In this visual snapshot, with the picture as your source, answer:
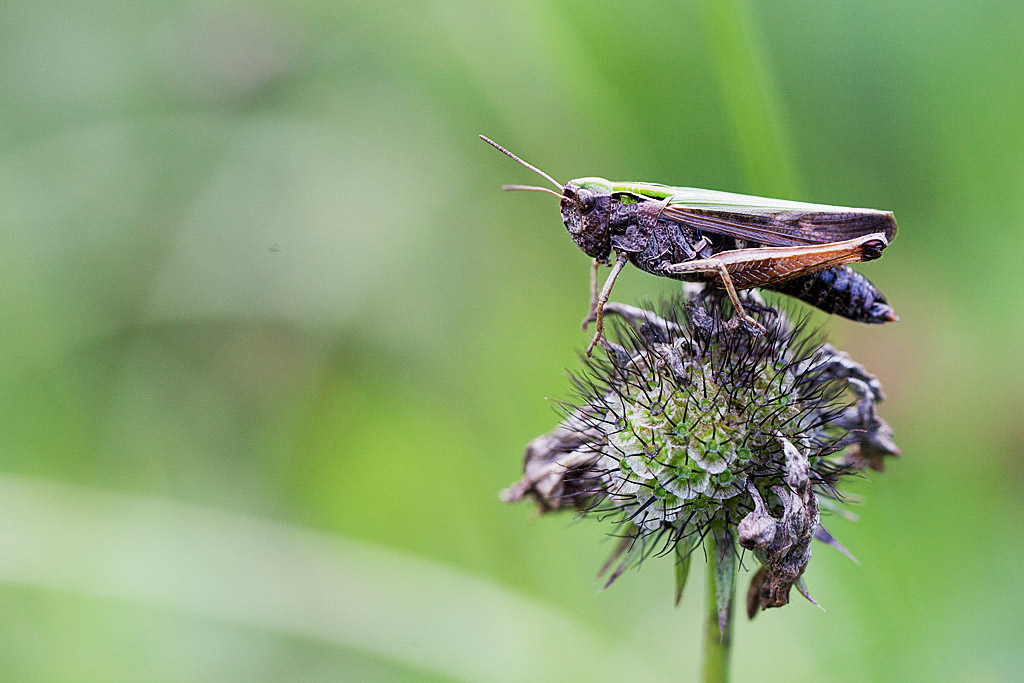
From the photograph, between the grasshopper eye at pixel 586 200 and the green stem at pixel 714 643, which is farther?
the grasshopper eye at pixel 586 200

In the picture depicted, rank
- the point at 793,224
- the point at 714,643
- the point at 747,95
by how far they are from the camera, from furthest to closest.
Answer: the point at 747,95, the point at 793,224, the point at 714,643

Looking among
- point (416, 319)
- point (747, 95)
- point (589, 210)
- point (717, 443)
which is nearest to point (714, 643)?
point (717, 443)

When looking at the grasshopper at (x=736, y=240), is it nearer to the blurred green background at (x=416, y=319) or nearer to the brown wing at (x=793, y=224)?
the brown wing at (x=793, y=224)

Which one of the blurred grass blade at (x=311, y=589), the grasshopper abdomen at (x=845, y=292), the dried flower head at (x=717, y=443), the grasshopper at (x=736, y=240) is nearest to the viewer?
the dried flower head at (x=717, y=443)

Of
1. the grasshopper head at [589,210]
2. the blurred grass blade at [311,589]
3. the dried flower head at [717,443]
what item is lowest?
the blurred grass blade at [311,589]

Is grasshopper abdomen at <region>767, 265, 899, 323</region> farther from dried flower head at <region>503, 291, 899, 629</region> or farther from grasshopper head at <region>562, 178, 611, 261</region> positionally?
grasshopper head at <region>562, 178, 611, 261</region>

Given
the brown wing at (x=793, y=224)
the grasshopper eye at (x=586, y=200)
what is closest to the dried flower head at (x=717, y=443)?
the brown wing at (x=793, y=224)

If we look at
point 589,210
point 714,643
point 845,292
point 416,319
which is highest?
point 589,210

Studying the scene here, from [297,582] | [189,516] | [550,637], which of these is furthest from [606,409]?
[189,516]

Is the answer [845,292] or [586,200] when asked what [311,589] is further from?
[845,292]
